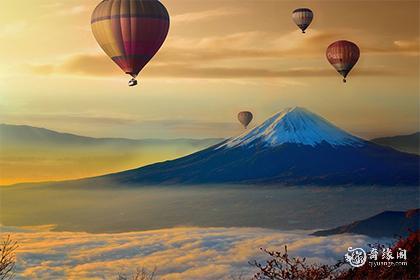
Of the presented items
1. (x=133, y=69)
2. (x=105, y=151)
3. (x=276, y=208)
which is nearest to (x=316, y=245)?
(x=276, y=208)

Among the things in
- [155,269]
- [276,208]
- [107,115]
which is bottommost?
[155,269]

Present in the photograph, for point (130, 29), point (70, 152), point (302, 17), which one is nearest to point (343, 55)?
point (302, 17)

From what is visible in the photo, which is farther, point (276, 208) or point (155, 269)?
point (276, 208)

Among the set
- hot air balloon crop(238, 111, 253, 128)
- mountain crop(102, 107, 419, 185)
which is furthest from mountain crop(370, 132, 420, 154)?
hot air balloon crop(238, 111, 253, 128)

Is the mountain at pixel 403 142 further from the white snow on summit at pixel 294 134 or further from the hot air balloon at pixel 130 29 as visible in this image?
the hot air balloon at pixel 130 29

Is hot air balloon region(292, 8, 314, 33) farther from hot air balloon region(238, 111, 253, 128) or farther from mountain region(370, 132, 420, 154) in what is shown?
mountain region(370, 132, 420, 154)

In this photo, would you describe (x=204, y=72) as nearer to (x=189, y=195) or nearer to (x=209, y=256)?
(x=209, y=256)
